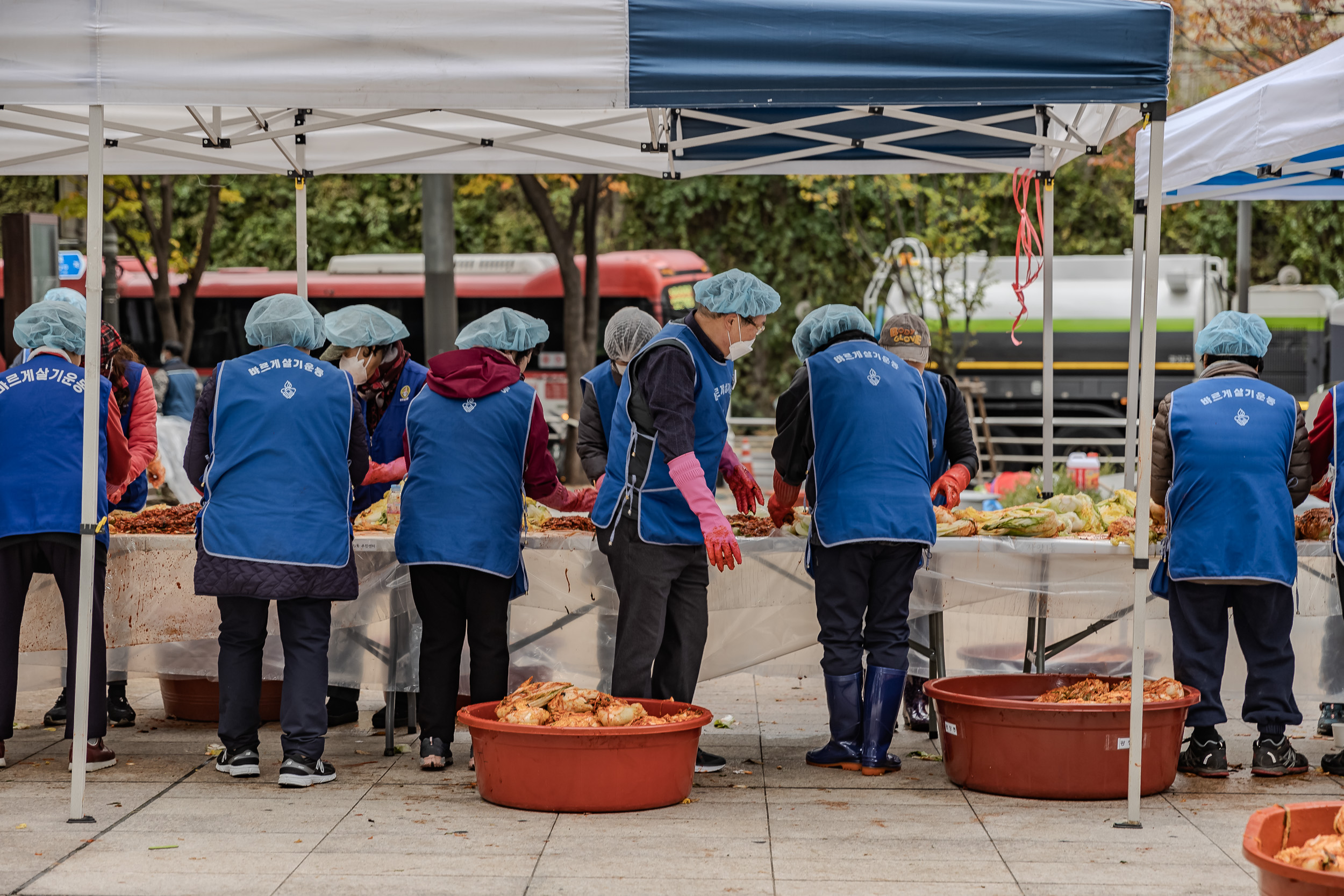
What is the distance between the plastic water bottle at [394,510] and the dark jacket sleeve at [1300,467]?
3558mm

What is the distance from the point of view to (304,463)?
15.8 feet

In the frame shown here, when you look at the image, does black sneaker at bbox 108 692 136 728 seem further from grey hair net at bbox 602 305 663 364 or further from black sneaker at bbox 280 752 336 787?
grey hair net at bbox 602 305 663 364

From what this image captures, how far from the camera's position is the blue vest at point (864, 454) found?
4977mm

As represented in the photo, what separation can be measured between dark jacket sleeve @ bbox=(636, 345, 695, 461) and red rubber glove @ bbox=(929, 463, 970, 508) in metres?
1.32

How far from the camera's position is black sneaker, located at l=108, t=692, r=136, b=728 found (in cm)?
607

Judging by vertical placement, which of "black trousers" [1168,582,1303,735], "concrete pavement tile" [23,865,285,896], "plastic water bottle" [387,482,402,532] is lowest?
"concrete pavement tile" [23,865,285,896]

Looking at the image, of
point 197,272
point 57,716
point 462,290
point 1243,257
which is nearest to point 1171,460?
point 57,716

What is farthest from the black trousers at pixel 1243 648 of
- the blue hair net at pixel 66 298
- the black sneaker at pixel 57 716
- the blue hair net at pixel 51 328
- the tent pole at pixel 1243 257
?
the tent pole at pixel 1243 257

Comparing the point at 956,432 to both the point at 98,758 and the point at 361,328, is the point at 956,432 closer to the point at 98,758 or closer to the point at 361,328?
the point at 361,328

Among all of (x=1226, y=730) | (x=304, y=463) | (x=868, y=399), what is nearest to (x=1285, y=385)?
(x=1226, y=730)

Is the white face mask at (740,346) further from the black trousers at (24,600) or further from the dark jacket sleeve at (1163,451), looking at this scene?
the black trousers at (24,600)

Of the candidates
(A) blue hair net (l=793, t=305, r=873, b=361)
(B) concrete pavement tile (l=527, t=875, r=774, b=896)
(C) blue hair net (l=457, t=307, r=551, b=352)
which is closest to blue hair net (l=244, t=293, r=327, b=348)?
(C) blue hair net (l=457, t=307, r=551, b=352)

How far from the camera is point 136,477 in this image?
5.86 meters

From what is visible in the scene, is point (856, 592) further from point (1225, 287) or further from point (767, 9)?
point (1225, 287)
